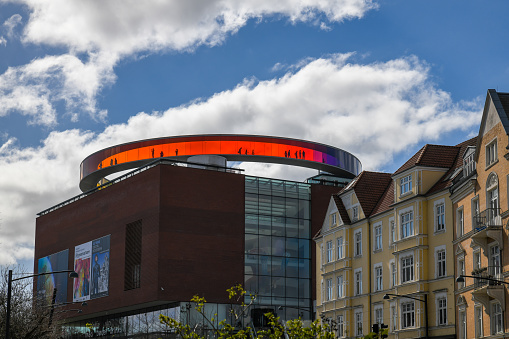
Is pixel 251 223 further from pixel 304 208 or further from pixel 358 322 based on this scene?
pixel 358 322

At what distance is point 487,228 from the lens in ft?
169

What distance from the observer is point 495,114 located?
52.8 metres

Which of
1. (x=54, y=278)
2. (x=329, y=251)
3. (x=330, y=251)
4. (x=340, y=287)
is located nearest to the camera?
(x=340, y=287)

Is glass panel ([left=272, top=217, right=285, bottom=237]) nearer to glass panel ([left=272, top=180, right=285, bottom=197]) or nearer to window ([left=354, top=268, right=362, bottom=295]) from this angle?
glass panel ([left=272, top=180, right=285, bottom=197])

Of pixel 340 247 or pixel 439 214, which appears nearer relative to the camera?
pixel 439 214

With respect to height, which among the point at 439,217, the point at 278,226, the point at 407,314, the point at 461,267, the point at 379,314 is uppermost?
the point at 278,226

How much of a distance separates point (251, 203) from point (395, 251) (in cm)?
3441

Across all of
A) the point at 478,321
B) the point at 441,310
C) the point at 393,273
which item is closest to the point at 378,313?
the point at 393,273

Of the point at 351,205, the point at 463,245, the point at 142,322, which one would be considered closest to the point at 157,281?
the point at 142,322

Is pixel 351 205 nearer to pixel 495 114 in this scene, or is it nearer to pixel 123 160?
pixel 495 114

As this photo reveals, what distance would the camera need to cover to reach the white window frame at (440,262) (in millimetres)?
62875

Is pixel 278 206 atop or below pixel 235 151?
below

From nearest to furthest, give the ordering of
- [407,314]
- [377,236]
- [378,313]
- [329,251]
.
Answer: [407,314] < [378,313] < [377,236] < [329,251]

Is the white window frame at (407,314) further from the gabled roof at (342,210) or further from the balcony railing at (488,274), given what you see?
the gabled roof at (342,210)
